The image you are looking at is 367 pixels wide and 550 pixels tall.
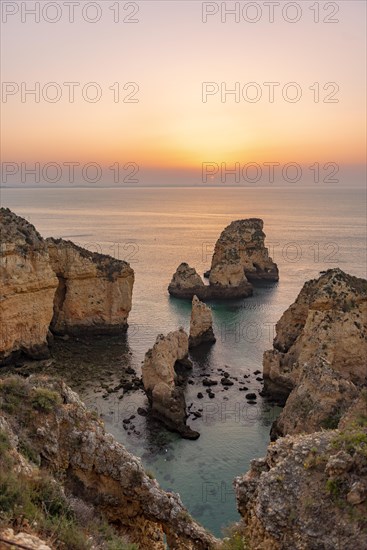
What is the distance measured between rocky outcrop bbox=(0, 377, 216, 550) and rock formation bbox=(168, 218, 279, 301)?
4764 cm

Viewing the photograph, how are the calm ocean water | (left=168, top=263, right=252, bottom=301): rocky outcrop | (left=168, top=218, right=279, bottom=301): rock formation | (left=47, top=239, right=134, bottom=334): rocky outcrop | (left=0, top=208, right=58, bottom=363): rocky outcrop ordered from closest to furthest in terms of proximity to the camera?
the calm ocean water < (left=0, top=208, right=58, bottom=363): rocky outcrop < (left=47, top=239, right=134, bottom=334): rocky outcrop < (left=168, top=263, right=252, bottom=301): rocky outcrop < (left=168, top=218, right=279, bottom=301): rock formation

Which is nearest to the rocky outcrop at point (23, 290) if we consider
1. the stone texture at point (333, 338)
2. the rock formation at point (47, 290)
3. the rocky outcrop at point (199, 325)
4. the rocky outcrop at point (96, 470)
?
the rock formation at point (47, 290)

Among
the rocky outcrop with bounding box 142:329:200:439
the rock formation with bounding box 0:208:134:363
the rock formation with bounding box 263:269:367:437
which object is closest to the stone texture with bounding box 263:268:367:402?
the rock formation with bounding box 263:269:367:437

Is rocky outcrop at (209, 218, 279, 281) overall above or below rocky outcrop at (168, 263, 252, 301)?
above

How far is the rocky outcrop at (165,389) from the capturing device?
29472 millimetres

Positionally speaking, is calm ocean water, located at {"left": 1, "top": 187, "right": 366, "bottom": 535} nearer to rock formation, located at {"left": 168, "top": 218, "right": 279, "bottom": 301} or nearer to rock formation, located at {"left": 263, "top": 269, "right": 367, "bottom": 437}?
rock formation, located at {"left": 168, "top": 218, "right": 279, "bottom": 301}

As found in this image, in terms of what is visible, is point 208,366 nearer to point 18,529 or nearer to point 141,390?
point 141,390

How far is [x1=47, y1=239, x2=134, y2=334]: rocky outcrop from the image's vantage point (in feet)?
152

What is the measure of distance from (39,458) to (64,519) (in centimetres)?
302

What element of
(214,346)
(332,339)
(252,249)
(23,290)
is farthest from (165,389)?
(252,249)

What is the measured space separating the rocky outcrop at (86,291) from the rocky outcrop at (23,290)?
6.00 meters

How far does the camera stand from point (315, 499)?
38.8 ft

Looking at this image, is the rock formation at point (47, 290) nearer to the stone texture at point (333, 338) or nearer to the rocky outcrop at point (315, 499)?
the stone texture at point (333, 338)

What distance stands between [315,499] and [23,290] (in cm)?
3055
